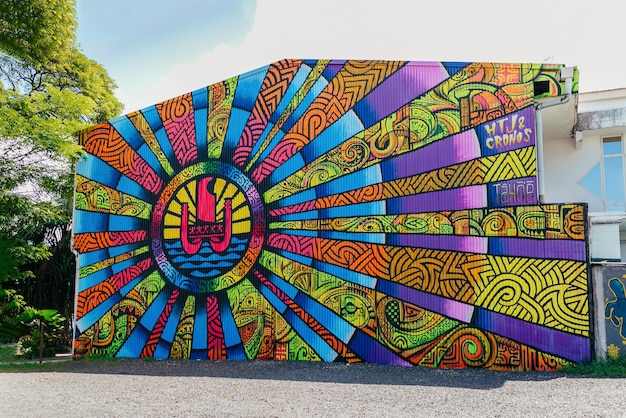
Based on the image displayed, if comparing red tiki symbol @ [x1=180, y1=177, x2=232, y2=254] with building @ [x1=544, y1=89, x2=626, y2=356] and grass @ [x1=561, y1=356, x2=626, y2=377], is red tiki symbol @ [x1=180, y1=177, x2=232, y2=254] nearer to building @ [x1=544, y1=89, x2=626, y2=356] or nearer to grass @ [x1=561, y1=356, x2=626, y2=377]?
grass @ [x1=561, y1=356, x2=626, y2=377]

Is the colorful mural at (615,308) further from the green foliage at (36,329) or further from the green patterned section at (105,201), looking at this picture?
the green foliage at (36,329)

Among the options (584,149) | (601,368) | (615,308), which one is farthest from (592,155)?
(601,368)

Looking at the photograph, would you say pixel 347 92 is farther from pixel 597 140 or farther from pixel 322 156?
pixel 597 140

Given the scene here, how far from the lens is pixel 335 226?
1158 centimetres

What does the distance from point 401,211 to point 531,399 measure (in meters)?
4.42

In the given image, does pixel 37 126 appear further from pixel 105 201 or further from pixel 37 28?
pixel 37 28

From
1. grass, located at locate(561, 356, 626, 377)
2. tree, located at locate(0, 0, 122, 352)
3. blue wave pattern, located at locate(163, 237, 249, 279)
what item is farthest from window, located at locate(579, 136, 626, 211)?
tree, located at locate(0, 0, 122, 352)

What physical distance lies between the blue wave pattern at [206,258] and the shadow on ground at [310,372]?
6.61 feet

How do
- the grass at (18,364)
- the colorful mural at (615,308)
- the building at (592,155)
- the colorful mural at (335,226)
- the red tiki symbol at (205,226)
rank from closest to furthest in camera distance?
the colorful mural at (615,308) < the colorful mural at (335,226) < the grass at (18,364) < the red tiki symbol at (205,226) < the building at (592,155)

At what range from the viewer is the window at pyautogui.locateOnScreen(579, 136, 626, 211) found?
13422 mm

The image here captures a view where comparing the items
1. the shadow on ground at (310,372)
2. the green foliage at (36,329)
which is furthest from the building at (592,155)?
the green foliage at (36,329)

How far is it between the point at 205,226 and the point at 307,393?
17.8 feet

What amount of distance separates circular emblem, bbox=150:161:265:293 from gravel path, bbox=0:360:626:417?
223 centimetres

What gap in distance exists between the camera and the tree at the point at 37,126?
13961 mm
